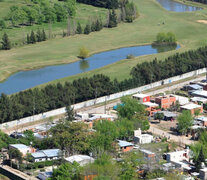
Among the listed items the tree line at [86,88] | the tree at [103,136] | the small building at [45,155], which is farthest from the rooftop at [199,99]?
the small building at [45,155]

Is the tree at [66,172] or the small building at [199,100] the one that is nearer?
the tree at [66,172]

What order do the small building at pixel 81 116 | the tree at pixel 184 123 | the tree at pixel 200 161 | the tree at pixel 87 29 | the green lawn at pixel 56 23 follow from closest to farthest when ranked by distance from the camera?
the tree at pixel 200 161 < the tree at pixel 184 123 < the small building at pixel 81 116 < the green lawn at pixel 56 23 < the tree at pixel 87 29

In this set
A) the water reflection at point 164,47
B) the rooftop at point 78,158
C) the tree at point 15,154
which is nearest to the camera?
the rooftop at point 78,158

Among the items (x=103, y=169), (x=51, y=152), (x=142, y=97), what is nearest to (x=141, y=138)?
(x=51, y=152)

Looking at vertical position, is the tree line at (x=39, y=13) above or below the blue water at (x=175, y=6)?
above

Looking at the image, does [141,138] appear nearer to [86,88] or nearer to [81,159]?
[81,159]

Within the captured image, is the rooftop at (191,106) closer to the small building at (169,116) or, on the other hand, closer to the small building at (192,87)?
the small building at (169,116)
